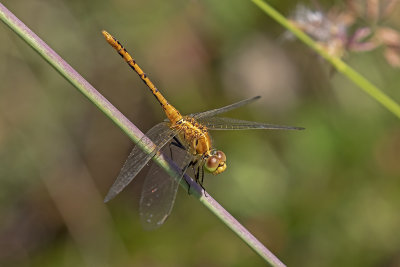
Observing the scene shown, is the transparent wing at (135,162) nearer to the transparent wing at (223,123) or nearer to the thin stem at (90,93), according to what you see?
the transparent wing at (223,123)

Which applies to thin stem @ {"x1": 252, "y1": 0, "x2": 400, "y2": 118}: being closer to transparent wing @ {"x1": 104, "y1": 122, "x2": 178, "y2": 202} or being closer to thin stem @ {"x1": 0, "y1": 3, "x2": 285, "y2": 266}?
transparent wing @ {"x1": 104, "y1": 122, "x2": 178, "y2": 202}

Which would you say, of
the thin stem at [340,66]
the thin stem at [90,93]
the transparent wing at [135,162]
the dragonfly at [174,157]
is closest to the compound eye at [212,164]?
the dragonfly at [174,157]

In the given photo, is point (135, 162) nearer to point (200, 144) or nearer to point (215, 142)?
point (200, 144)

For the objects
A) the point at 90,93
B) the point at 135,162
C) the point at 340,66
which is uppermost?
the point at 90,93

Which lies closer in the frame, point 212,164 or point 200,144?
point 212,164

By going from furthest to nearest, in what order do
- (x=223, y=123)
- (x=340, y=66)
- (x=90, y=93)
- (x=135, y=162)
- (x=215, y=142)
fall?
(x=215, y=142)
(x=223, y=123)
(x=340, y=66)
(x=135, y=162)
(x=90, y=93)

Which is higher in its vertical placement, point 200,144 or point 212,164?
point 200,144

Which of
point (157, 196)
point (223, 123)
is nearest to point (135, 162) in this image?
point (157, 196)
